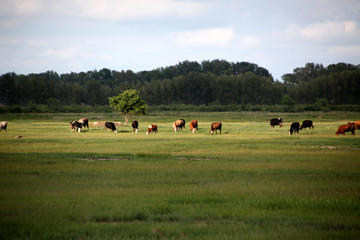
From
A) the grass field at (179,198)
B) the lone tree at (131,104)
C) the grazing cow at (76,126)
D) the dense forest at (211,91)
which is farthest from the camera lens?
the dense forest at (211,91)

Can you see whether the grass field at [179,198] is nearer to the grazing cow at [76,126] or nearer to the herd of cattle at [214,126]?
the herd of cattle at [214,126]

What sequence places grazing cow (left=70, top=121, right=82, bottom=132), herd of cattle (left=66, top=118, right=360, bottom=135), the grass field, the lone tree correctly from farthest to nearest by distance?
the lone tree < grazing cow (left=70, top=121, right=82, bottom=132) < herd of cattle (left=66, top=118, right=360, bottom=135) < the grass field

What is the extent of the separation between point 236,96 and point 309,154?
139149 millimetres

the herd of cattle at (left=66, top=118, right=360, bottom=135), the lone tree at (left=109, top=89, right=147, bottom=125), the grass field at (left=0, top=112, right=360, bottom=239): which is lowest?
the grass field at (left=0, top=112, right=360, bottom=239)

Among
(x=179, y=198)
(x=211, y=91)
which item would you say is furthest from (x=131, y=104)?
(x=211, y=91)

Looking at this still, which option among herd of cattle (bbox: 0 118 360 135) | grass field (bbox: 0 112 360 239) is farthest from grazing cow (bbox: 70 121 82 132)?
grass field (bbox: 0 112 360 239)

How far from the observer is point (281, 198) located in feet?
39.5

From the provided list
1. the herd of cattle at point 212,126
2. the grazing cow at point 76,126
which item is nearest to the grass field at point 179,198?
the herd of cattle at point 212,126

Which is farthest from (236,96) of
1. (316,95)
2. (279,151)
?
(279,151)

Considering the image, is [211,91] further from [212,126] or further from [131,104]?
[212,126]

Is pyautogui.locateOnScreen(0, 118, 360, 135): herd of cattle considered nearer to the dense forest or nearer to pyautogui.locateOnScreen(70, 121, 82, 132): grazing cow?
pyautogui.locateOnScreen(70, 121, 82, 132): grazing cow

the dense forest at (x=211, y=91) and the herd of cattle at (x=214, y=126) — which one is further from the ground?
the dense forest at (x=211, y=91)

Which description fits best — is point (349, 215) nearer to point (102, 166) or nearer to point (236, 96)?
point (102, 166)

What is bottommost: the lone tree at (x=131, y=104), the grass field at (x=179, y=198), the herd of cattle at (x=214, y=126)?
the grass field at (x=179, y=198)
